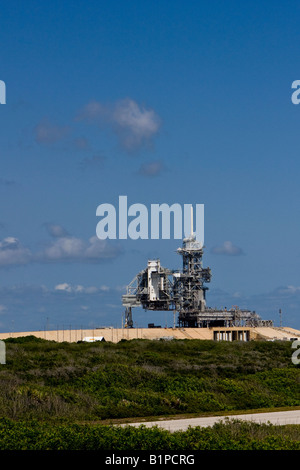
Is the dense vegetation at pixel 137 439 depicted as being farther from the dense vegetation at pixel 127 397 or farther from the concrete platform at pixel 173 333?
the concrete platform at pixel 173 333

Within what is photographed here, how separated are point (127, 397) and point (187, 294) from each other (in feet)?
229

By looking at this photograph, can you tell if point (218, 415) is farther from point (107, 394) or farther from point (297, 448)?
point (297, 448)

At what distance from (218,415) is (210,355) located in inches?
852

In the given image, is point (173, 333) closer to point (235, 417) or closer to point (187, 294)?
point (187, 294)

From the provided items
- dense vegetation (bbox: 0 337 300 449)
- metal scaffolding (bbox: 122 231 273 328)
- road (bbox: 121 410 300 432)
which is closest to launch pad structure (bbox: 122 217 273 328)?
metal scaffolding (bbox: 122 231 273 328)

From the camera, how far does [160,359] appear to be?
39.5 meters

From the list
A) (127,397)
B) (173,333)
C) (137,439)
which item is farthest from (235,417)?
(173,333)

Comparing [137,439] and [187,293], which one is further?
[187,293]

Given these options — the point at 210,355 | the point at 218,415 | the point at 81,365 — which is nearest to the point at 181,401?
the point at 218,415

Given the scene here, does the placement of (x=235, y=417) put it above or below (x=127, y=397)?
below

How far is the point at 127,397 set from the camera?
2686 centimetres

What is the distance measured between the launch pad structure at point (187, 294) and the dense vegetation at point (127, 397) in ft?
174

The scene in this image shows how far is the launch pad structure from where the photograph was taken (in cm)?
9569

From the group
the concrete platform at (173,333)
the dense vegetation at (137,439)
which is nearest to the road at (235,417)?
the dense vegetation at (137,439)
